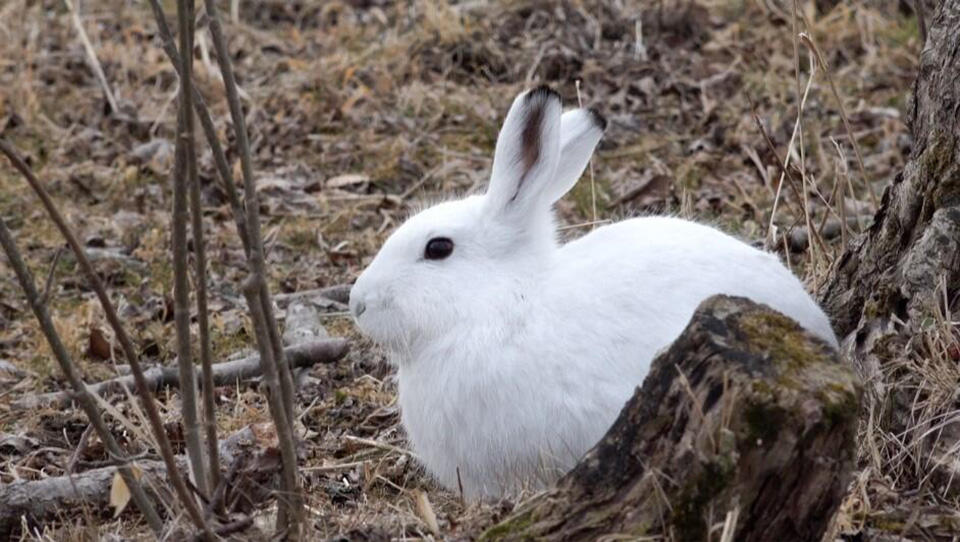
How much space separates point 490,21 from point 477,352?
5.08m

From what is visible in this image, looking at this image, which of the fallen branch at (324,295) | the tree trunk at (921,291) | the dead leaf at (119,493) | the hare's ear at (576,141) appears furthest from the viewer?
the fallen branch at (324,295)

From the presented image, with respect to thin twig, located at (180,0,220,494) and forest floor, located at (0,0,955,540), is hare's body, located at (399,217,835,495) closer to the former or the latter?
forest floor, located at (0,0,955,540)

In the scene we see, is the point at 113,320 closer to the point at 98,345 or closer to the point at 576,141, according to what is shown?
the point at 576,141

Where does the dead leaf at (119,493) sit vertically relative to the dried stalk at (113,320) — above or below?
below

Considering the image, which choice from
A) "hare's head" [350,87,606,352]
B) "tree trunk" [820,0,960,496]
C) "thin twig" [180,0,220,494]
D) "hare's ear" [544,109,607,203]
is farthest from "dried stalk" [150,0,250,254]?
"tree trunk" [820,0,960,496]

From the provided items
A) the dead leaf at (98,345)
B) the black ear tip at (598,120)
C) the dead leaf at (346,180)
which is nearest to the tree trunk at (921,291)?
the black ear tip at (598,120)

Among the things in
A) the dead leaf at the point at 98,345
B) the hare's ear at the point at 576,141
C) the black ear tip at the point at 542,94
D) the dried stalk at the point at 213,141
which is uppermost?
the dried stalk at the point at 213,141

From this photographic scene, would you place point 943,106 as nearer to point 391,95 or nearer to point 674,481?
point 674,481

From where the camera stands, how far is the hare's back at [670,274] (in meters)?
3.61

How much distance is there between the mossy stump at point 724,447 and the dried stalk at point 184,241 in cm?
74

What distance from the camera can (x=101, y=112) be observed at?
792cm

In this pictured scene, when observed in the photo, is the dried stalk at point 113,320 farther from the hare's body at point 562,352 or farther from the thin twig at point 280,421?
the hare's body at point 562,352

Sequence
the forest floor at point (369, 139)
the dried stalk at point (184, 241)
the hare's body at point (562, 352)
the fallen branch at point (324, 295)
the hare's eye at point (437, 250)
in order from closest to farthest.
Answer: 1. the dried stalk at point (184, 241)
2. the hare's body at point (562, 352)
3. the hare's eye at point (437, 250)
4. the forest floor at point (369, 139)
5. the fallen branch at point (324, 295)

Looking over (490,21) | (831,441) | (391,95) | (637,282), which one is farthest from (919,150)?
(490,21)
